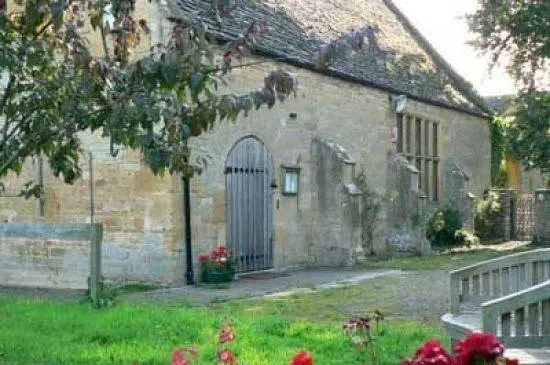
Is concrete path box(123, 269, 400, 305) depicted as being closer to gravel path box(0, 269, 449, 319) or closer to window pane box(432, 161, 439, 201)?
gravel path box(0, 269, 449, 319)

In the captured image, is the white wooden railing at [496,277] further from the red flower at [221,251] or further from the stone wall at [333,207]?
the stone wall at [333,207]

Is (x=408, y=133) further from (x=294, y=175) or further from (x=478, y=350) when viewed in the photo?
(x=478, y=350)

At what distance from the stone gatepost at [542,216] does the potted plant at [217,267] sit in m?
17.3

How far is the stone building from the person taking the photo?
1526cm

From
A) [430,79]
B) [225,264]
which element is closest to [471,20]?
[430,79]

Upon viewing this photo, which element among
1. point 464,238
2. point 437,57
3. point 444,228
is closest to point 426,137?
point 444,228

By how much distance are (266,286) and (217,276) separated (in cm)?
104

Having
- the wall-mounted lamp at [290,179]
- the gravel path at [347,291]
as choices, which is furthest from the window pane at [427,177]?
the gravel path at [347,291]

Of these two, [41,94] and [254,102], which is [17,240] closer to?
[41,94]

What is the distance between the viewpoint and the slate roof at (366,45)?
18.0 meters

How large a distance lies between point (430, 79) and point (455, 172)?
341 cm

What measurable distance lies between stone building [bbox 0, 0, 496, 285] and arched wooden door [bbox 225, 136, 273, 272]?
0.12 feet

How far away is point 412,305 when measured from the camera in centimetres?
1189

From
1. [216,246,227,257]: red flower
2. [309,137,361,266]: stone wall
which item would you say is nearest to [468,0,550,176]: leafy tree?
[309,137,361,266]: stone wall
